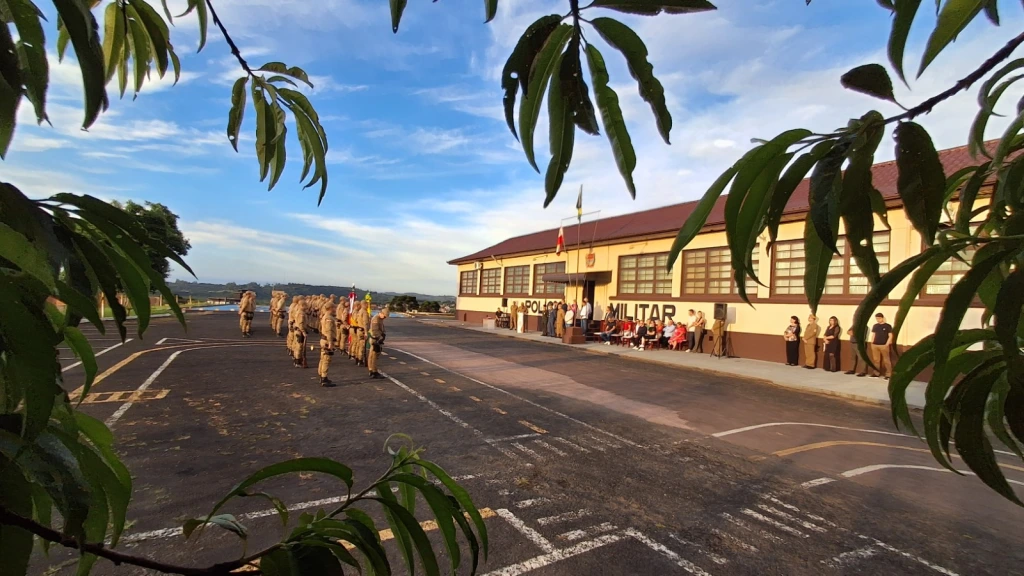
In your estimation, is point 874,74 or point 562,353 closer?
point 874,74

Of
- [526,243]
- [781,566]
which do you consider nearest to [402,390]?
[781,566]

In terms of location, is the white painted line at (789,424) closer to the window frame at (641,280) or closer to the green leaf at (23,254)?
the green leaf at (23,254)

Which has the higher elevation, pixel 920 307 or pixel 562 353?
pixel 920 307

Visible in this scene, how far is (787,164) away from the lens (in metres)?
0.65

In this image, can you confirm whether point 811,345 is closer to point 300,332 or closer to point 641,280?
point 641,280

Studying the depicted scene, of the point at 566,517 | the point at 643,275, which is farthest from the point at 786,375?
the point at 566,517

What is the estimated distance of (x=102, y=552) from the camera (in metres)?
0.63

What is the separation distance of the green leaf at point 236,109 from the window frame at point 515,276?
2855 centimetres

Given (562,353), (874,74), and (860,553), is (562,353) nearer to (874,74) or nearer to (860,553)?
(860,553)

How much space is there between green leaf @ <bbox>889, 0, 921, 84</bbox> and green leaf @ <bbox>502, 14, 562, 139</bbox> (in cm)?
47

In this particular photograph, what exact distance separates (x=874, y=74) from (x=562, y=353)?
17.2 meters

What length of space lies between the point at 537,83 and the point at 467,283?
37.5 metres

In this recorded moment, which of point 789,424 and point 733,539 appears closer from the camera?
point 733,539

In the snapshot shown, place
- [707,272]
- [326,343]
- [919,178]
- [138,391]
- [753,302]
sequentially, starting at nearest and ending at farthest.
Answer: [919,178] < [138,391] < [326,343] < [707,272] < [753,302]
